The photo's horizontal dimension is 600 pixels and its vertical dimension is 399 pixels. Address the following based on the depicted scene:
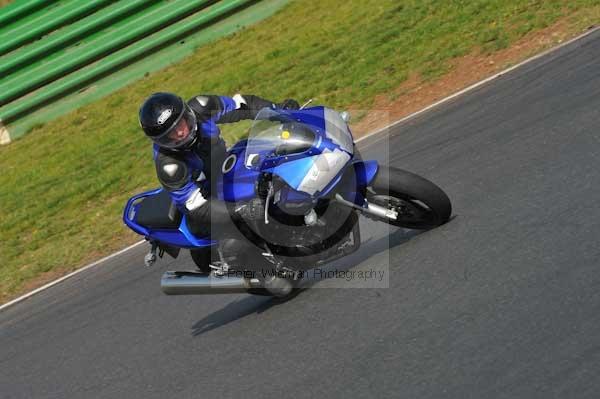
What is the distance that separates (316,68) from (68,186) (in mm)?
3694

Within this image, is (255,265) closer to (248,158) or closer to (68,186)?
(248,158)

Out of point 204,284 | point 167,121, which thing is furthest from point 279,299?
point 167,121

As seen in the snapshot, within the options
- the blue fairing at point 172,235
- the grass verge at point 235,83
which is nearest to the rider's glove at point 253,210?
the blue fairing at point 172,235

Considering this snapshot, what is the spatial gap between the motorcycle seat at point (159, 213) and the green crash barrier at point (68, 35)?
819cm

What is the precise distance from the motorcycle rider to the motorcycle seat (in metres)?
0.14

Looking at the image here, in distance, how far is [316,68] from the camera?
1203cm

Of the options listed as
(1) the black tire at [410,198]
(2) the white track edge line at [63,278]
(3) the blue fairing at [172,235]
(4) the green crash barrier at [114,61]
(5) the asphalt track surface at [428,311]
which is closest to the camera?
(5) the asphalt track surface at [428,311]

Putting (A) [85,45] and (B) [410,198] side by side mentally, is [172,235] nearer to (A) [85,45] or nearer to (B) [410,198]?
(B) [410,198]

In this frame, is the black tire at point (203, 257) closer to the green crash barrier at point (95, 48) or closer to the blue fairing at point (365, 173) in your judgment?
the blue fairing at point (365, 173)

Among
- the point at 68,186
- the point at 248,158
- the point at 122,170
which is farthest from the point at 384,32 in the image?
the point at 248,158

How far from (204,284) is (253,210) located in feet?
2.67

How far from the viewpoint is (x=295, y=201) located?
528cm

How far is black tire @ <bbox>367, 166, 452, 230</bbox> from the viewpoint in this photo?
5352 mm

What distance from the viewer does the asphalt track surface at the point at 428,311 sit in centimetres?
418
